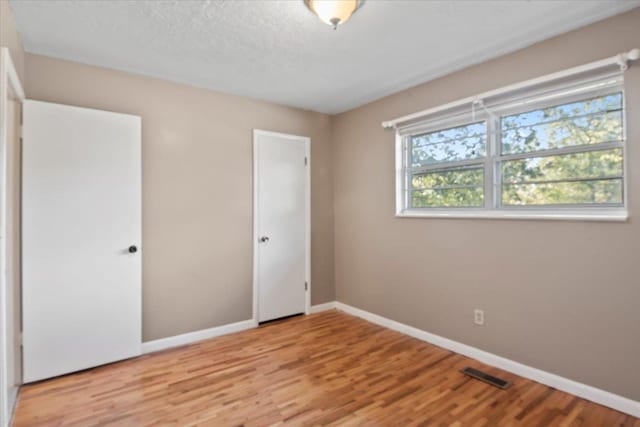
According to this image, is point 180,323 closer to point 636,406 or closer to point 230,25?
point 230,25

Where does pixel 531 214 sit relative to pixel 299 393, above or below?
above

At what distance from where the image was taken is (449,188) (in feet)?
10.3

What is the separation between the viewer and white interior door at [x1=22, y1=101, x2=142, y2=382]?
97.6 inches

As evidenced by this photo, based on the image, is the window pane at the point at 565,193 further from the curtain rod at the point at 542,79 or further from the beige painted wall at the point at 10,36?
the beige painted wall at the point at 10,36

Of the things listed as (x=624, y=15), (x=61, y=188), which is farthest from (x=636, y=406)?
(x=61, y=188)

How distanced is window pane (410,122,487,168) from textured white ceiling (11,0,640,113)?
54 cm

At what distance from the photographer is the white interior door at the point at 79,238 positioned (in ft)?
8.13

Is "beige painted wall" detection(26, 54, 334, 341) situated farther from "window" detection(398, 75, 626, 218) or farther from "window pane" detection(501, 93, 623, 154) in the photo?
"window pane" detection(501, 93, 623, 154)

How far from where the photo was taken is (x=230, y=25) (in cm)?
227

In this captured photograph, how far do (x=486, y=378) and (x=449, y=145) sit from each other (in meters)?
1.96

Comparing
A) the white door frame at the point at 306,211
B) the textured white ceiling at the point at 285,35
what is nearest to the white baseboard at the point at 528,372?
the white door frame at the point at 306,211

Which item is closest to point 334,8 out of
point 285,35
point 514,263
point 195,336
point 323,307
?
point 285,35

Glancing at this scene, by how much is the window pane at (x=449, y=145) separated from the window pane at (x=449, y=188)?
124 mm

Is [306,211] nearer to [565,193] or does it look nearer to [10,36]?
[565,193]
